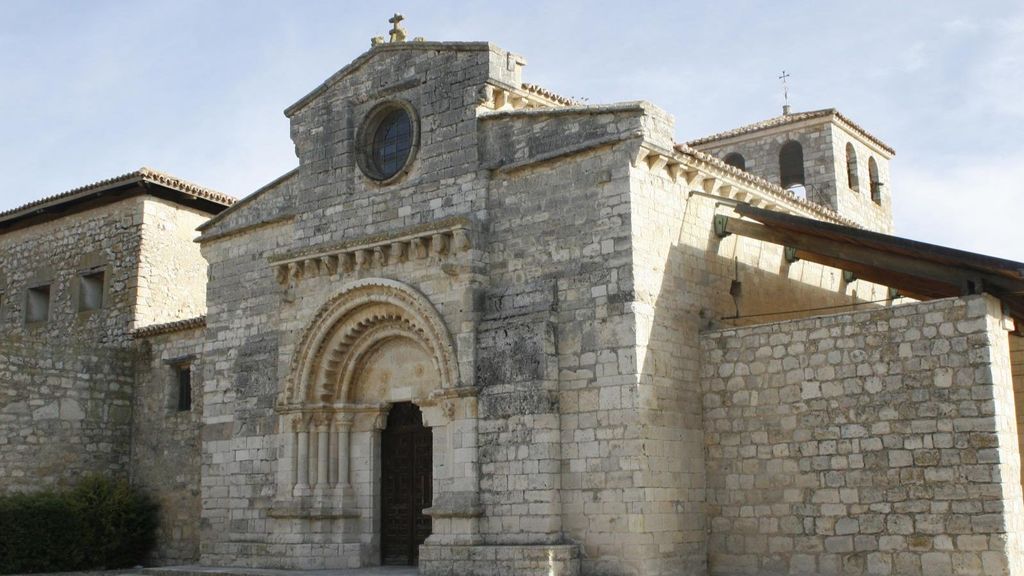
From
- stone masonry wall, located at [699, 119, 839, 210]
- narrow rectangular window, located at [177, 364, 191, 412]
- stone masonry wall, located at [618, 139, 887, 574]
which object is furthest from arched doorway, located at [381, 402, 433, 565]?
stone masonry wall, located at [699, 119, 839, 210]

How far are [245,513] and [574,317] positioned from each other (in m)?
6.31

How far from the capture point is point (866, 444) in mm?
12359

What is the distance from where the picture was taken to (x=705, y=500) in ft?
44.5

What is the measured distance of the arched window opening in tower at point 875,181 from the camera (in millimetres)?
23750

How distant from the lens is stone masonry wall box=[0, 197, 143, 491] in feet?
60.0

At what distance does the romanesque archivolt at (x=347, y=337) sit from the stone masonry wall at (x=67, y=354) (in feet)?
17.5

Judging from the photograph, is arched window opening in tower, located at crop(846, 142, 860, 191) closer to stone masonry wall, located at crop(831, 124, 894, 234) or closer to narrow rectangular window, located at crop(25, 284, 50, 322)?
stone masonry wall, located at crop(831, 124, 894, 234)

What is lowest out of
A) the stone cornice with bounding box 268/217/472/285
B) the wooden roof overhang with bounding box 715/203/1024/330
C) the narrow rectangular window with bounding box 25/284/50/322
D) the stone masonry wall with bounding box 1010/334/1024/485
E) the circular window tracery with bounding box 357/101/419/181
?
the stone masonry wall with bounding box 1010/334/1024/485

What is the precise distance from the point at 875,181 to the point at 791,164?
2132 millimetres

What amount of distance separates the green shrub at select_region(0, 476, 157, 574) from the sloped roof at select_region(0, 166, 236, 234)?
20.7 ft

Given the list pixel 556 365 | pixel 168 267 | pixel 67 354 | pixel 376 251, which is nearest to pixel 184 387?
pixel 67 354

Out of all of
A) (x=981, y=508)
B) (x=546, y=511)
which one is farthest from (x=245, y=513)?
(x=981, y=508)

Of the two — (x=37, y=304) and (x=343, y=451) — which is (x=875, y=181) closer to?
(x=343, y=451)

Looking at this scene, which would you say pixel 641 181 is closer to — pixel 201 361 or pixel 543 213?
pixel 543 213
